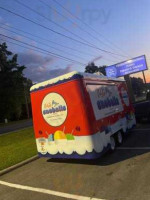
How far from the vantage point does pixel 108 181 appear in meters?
6.50

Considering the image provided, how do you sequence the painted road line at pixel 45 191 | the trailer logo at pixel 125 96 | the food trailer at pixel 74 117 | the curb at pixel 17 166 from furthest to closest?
1. the trailer logo at pixel 125 96
2. the curb at pixel 17 166
3. the food trailer at pixel 74 117
4. the painted road line at pixel 45 191

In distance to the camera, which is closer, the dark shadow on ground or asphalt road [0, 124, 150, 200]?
asphalt road [0, 124, 150, 200]

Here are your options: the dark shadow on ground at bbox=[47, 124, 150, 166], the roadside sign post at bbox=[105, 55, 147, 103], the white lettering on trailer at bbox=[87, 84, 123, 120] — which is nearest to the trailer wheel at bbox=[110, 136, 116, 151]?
the dark shadow on ground at bbox=[47, 124, 150, 166]

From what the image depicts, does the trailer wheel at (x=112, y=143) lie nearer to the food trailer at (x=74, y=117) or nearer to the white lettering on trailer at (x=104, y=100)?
the food trailer at (x=74, y=117)

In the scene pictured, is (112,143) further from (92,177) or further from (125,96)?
(125,96)

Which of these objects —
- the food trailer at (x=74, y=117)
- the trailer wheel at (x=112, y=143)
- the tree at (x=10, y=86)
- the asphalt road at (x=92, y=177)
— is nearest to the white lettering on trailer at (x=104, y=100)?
the food trailer at (x=74, y=117)

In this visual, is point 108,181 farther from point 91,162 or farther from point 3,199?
point 3,199

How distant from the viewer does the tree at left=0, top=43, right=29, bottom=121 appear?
4866cm

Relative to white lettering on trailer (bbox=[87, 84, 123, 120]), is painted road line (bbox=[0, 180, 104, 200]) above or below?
below

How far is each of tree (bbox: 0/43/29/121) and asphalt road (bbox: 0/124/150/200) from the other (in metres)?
40.8

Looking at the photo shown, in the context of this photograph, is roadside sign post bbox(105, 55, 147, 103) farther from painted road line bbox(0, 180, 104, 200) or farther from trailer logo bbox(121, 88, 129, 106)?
painted road line bbox(0, 180, 104, 200)

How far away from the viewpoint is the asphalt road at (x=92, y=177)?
588 centimetres

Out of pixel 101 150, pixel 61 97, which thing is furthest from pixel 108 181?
pixel 61 97

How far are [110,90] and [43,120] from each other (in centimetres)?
330
